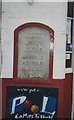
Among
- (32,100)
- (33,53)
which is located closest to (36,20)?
(33,53)

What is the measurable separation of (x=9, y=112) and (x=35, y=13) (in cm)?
186

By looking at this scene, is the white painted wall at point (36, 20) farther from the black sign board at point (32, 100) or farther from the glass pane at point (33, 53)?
the black sign board at point (32, 100)

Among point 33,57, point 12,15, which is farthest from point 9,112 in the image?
point 12,15

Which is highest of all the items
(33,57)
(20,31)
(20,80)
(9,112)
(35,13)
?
(35,13)

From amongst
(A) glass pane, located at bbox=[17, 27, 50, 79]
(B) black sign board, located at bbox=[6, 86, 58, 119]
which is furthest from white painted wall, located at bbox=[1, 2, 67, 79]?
(B) black sign board, located at bbox=[6, 86, 58, 119]

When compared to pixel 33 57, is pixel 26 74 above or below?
below

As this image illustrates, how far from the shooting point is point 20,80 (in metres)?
5.16

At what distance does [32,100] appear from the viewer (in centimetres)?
517

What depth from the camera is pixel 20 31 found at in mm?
5125

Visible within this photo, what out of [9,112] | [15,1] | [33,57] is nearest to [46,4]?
[15,1]

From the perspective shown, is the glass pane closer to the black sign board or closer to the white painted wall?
the white painted wall

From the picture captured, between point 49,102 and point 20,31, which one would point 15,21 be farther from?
point 49,102

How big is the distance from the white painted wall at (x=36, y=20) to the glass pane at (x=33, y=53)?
0.50 feet

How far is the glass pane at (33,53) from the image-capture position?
5.13 meters
